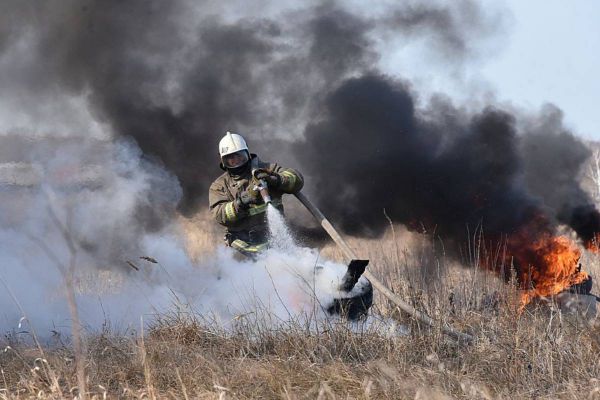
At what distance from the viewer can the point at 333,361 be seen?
5.02 meters

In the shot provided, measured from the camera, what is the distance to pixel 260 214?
8.12 meters

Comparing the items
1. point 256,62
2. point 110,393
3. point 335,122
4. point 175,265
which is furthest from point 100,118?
point 110,393

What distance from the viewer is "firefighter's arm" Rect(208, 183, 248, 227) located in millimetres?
7883

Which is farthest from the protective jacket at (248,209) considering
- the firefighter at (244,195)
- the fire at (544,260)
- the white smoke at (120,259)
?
the fire at (544,260)

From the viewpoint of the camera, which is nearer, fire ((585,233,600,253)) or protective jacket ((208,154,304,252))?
protective jacket ((208,154,304,252))

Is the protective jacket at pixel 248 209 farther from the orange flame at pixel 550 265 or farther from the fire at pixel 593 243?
the fire at pixel 593 243

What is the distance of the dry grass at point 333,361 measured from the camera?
15.2ft

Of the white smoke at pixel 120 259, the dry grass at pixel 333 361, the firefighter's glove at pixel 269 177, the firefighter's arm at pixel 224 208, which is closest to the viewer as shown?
the dry grass at pixel 333 361

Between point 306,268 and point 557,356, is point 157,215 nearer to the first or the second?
point 306,268

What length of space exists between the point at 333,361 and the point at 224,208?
3.25 meters

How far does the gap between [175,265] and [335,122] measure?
564cm

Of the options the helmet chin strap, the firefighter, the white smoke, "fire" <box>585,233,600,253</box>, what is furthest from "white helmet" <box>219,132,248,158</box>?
"fire" <box>585,233,600,253</box>

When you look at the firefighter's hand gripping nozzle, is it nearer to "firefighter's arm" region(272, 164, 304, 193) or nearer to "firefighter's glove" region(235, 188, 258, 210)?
"firefighter's glove" region(235, 188, 258, 210)

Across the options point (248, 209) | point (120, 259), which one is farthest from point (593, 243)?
point (120, 259)
